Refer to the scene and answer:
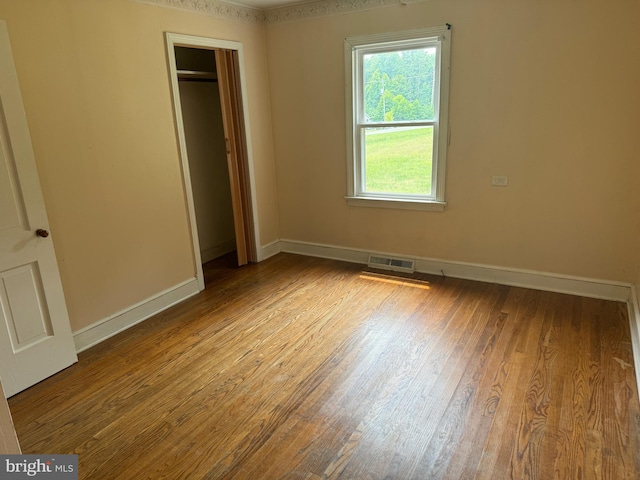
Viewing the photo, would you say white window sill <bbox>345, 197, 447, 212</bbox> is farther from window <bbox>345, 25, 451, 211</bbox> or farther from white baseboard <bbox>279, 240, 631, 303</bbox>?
white baseboard <bbox>279, 240, 631, 303</bbox>

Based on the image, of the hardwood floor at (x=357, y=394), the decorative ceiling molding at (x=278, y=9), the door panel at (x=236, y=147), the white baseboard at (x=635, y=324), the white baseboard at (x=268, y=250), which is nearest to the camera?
the hardwood floor at (x=357, y=394)

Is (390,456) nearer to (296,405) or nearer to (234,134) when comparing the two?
(296,405)

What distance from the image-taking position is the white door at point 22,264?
7.81ft

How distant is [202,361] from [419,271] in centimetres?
233

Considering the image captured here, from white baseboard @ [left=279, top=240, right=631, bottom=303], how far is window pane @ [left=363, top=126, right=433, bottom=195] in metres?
0.71

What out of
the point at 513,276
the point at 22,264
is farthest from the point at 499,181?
the point at 22,264

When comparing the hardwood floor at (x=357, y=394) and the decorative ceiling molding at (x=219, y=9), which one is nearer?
the hardwood floor at (x=357, y=394)

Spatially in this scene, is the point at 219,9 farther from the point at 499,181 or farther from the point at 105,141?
the point at 499,181

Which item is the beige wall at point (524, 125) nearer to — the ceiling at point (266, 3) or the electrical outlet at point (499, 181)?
the electrical outlet at point (499, 181)

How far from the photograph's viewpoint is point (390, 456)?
1.99m

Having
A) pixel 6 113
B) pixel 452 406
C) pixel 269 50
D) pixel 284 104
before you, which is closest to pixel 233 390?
pixel 452 406

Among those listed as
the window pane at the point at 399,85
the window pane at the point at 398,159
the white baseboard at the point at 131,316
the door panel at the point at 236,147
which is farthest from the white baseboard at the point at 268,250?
the window pane at the point at 399,85

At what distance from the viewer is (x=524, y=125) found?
11.4ft

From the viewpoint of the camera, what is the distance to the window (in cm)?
374
